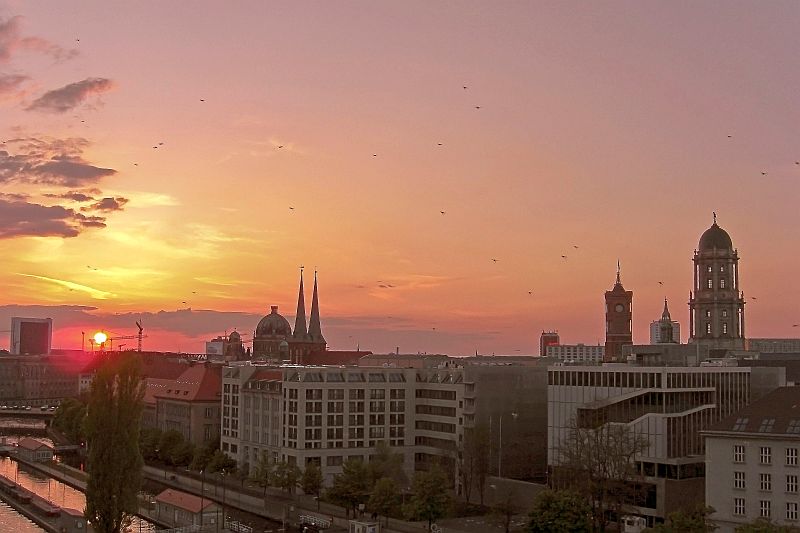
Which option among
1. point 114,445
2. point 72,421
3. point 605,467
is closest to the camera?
point 114,445

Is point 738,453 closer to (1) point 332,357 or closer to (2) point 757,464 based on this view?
(2) point 757,464

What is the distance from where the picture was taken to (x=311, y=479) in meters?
87.6

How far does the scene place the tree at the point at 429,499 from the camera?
7231 cm

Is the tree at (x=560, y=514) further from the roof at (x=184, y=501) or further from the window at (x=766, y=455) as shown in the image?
the roof at (x=184, y=501)

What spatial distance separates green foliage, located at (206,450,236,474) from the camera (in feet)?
332

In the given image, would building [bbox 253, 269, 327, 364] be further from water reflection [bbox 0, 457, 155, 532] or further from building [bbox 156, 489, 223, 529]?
building [bbox 156, 489, 223, 529]

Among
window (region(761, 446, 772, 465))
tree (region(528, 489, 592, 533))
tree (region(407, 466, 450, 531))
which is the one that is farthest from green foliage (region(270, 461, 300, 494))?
window (region(761, 446, 772, 465))

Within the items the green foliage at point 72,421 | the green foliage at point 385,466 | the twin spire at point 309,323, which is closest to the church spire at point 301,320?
the twin spire at point 309,323


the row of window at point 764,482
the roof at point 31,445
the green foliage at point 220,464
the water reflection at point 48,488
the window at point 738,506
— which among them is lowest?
the water reflection at point 48,488

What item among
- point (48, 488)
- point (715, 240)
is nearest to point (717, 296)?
point (715, 240)

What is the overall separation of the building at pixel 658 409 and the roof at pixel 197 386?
2228 inches

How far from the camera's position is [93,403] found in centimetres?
6375

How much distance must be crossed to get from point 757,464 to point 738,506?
2990 millimetres

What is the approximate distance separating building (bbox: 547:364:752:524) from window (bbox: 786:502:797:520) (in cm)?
1008
